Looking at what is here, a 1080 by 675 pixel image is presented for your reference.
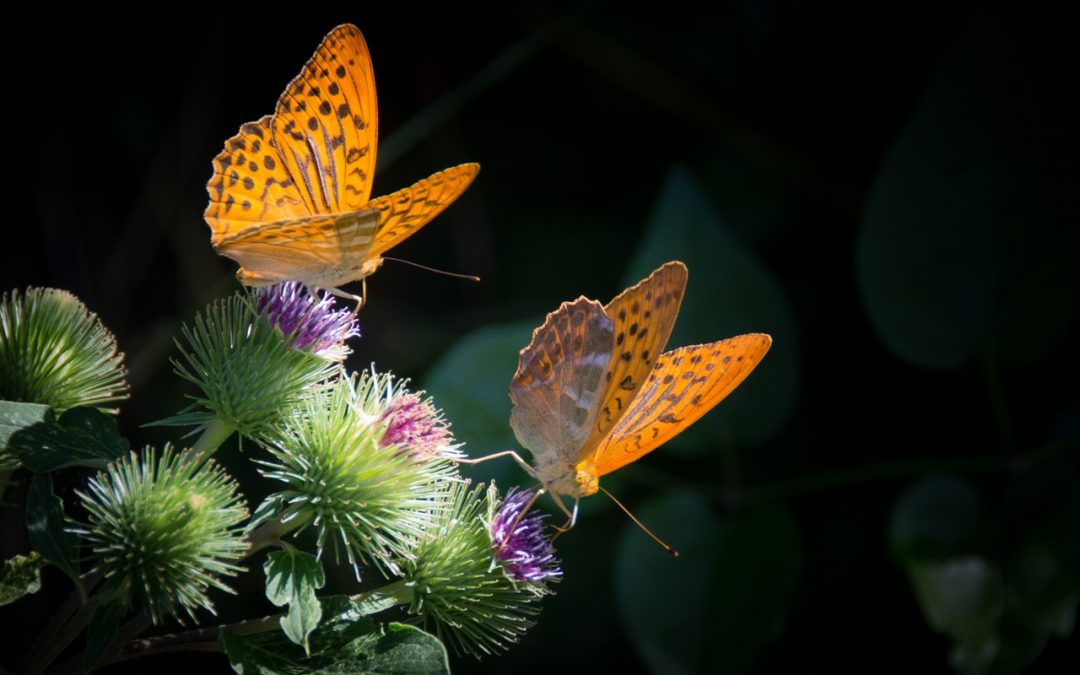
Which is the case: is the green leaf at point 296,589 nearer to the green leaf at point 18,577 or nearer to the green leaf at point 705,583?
the green leaf at point 18,577

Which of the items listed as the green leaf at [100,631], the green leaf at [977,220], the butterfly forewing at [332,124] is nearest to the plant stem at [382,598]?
the green leaf at [100,631]

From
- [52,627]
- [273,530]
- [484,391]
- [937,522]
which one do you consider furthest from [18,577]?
[937,522]

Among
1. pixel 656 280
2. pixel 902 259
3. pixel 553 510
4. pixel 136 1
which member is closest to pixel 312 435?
pixel 656 280

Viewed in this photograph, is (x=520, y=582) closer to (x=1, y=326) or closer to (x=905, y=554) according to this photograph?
(x=1, y=326)

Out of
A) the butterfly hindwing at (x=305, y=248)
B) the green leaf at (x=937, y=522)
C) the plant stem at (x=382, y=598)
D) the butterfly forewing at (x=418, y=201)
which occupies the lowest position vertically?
the green leaf at (x=937, y=522)

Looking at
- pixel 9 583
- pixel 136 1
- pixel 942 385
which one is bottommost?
pixel 942 385
